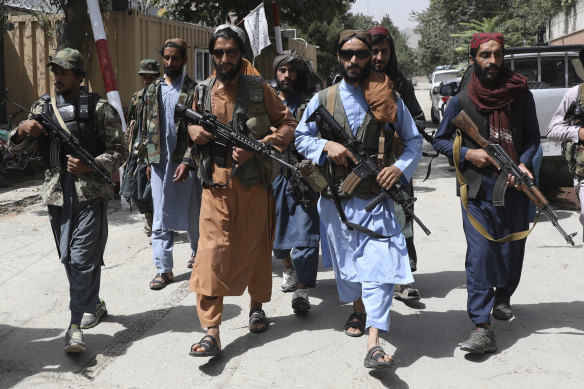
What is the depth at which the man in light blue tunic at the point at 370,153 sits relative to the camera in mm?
4133

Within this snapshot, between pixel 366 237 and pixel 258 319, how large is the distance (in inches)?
41.9

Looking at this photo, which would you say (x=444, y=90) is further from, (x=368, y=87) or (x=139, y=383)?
(x=139, y=383)

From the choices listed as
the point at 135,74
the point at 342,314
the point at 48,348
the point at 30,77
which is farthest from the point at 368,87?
the point at 30,77

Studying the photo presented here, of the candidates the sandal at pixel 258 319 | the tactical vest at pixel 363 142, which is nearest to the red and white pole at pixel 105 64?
the sandal at pixel 258 319

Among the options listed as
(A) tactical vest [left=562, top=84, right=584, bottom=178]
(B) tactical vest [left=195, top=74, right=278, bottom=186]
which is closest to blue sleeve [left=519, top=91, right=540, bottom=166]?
(A) tactical vest [left=562, top=84, right=584, bottom=178]

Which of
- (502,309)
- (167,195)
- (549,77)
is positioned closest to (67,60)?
(167,195)

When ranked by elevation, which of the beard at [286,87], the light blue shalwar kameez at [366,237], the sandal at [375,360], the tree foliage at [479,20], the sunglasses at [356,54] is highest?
the tree foliage at [479,20]

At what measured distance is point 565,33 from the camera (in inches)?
1041

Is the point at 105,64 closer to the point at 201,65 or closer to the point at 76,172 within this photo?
the point at 76,172

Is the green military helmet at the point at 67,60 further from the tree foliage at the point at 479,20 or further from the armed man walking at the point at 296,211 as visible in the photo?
the tree foliage at the point at 479,20

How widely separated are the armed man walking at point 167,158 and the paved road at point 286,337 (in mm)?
387

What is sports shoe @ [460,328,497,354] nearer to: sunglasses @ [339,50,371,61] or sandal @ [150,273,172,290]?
sunglasses @ [339,50,371,61]

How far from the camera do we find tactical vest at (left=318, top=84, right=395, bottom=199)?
4278 millimetres

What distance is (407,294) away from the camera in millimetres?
5324
